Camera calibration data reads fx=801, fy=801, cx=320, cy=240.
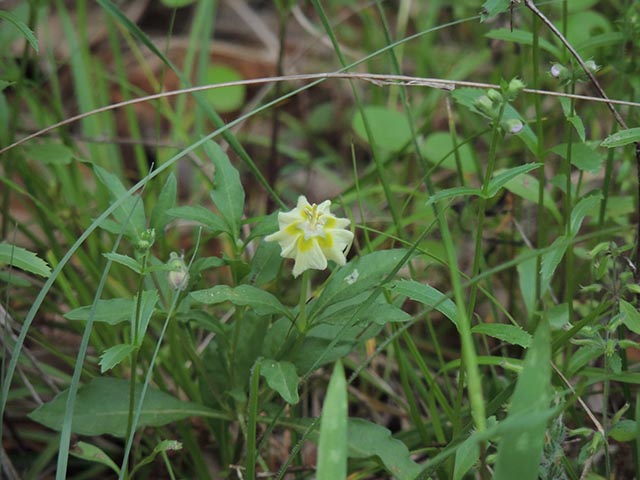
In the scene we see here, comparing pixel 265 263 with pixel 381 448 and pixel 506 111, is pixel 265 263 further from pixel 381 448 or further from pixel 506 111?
pixel 506 111

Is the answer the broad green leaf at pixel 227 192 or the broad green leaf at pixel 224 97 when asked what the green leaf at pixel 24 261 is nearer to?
the broad green leaf at pixel 227 192

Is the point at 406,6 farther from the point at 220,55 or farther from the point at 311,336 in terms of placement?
the point at 311,336

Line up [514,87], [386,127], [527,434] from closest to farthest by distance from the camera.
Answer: [527,434] → [514,87] → [386,127]

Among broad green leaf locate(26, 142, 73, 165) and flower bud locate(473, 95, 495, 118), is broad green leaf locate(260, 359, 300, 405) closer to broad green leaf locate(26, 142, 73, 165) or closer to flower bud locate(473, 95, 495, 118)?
flower bud locate(473, 95, 495, 118)

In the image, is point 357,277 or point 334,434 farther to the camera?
point 357,277

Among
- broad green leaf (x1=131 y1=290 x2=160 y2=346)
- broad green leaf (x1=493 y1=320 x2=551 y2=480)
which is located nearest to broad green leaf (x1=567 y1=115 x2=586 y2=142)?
broad green leaf (x1=493 y1=320 x2=551 y2=480)

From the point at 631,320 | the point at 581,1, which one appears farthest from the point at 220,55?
the point at 631,320

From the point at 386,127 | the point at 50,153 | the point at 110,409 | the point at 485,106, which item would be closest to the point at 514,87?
the point at 485,106
